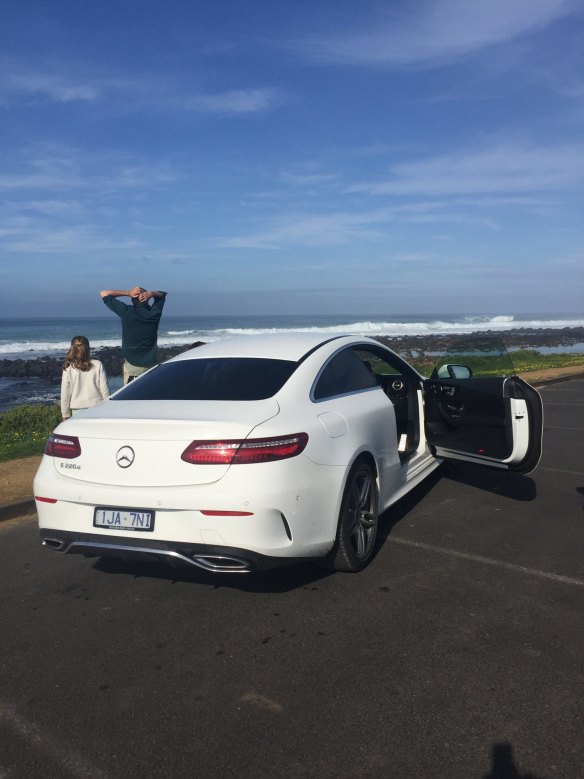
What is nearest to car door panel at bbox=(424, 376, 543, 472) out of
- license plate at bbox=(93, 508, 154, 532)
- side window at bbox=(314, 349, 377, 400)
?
side window at bbox=(314, 349, 377, 400)

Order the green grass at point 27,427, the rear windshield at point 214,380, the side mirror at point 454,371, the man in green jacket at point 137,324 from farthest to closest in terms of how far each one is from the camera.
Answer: the green grass at point 27,427, the man in green jacket at point 137,324, the side mirror at point 454,371, the rear windshield at point 214,380

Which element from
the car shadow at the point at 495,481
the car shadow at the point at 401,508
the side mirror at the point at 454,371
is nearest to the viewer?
the car shadow at the point at 401,508

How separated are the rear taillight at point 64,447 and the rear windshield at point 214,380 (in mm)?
592

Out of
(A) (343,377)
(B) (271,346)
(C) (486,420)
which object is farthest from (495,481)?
(B) (271,346)

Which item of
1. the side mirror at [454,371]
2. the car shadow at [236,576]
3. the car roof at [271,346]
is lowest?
the car shadow at [236,576]

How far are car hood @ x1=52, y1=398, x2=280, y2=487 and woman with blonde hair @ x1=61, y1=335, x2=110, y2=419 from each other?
315 cm

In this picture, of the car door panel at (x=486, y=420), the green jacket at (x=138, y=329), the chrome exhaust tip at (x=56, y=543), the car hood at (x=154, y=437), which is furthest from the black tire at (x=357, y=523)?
the green jacket at (x=138, y=329)

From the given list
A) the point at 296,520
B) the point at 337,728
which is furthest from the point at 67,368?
the point at 337,728

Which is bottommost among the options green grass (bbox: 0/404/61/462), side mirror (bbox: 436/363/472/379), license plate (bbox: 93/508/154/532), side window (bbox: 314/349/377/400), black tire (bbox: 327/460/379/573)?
green grass (bbox: 0/404/61/462)

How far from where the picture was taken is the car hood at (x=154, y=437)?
4.08m

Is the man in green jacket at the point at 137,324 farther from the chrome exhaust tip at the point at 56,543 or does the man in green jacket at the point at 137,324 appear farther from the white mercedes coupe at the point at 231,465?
the chrome exhaust tip at the point at 56,543

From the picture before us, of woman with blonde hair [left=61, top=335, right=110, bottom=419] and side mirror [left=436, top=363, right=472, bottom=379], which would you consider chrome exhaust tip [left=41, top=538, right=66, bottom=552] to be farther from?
side mirror [left=436, top=363, right=472, bottom=379]

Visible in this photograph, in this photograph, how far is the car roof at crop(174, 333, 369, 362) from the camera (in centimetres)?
515

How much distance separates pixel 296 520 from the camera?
4.16 meters
